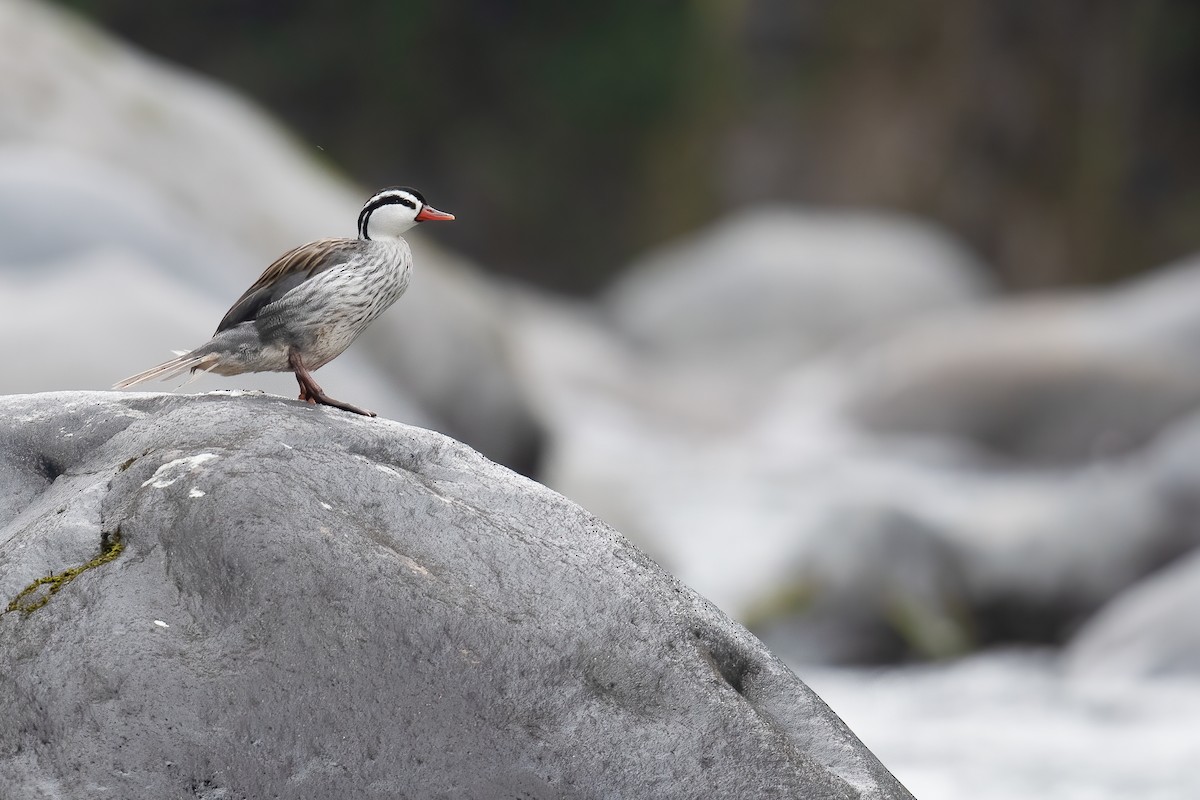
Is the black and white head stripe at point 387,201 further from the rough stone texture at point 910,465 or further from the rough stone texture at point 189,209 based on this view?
the rough stone texture at point 910,465

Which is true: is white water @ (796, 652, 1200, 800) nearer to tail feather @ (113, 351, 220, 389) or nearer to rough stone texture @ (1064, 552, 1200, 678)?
rough stone texture @ (1064, 552, 1200, 678)

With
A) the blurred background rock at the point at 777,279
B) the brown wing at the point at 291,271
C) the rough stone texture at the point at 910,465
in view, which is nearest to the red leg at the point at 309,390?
the brown wing at the point at 291,271

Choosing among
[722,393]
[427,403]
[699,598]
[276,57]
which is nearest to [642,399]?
[722,393]

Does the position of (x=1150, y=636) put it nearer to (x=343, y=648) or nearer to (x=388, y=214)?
(x=388, y=214)

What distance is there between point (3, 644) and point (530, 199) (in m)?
20.3

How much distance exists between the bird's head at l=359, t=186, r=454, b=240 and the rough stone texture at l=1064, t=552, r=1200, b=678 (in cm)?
510

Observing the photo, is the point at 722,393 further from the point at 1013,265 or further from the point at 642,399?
the point at 1013,265

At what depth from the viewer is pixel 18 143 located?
24.8 ft

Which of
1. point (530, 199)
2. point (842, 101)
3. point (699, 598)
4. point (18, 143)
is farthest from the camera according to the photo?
point (530, 199)

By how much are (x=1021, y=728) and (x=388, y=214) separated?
4.45 meters

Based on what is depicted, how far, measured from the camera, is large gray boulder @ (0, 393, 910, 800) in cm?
263

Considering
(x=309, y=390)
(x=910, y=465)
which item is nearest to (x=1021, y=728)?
(x=309, y=390)

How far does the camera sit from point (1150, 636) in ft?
24.2

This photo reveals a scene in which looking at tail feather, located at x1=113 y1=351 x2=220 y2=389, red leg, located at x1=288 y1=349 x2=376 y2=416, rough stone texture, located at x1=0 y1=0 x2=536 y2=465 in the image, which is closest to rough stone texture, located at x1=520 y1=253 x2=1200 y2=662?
rough stone texture, located at x1=0 y1=0 x2=536 y2=465
